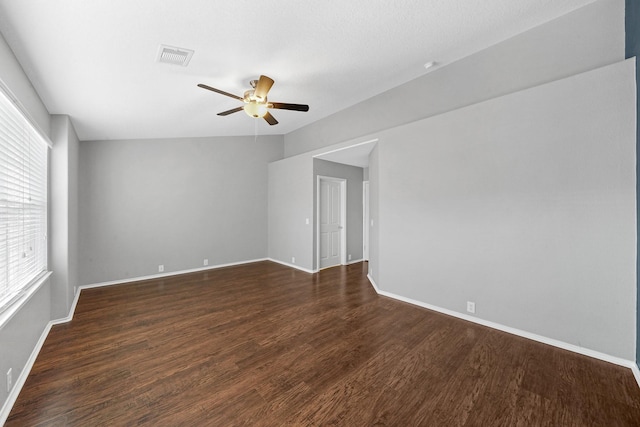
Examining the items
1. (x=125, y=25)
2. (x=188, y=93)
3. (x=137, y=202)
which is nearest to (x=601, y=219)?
(x=125, y=25)

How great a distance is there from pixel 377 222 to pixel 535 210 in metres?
2.05

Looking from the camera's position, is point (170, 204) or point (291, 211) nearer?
point (170, 204)

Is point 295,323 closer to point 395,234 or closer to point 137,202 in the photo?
point 395,234

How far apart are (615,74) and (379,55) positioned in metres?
2.14

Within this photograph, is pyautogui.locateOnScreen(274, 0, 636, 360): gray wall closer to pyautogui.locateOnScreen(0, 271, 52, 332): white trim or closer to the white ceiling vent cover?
the white ceiling vent cover

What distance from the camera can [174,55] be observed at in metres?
2.41

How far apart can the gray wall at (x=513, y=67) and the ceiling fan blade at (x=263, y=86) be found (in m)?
2.18

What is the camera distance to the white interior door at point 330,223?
225 inches

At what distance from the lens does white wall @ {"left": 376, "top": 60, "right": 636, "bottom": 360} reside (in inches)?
88.8

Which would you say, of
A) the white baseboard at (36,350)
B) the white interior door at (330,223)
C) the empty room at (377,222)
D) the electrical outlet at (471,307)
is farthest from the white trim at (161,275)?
the electrical outlet at (471,307)

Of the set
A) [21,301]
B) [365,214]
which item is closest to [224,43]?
[21,301]

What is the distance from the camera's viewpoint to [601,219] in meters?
2.32

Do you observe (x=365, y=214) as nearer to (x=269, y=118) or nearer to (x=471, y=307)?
(x=471, y=307)

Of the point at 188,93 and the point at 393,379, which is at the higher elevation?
the point at 188,93
